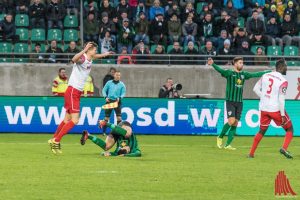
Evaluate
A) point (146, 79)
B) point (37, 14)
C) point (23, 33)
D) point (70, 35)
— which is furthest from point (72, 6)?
point (146, 79)

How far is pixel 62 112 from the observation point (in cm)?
2894

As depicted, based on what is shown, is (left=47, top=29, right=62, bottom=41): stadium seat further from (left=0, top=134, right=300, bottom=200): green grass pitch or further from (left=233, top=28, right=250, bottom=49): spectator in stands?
(left=0, top=134, right=300, bottom=200): green grass pitch

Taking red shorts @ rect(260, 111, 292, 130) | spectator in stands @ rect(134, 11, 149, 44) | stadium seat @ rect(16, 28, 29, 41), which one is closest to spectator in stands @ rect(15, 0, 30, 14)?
stadium seat @ rect(16, 28, 29, 41)

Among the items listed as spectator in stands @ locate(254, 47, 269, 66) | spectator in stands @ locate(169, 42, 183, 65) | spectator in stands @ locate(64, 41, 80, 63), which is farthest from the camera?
spectator in stands @ locate(169, 42, 183, 65)

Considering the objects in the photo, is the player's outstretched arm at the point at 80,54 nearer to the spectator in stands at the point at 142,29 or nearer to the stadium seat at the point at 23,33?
the spectator in stands at the point at 142,29

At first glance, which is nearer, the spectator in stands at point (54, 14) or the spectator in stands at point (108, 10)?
the spectator in stands at point (54, 14)

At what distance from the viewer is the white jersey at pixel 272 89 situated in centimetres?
2005

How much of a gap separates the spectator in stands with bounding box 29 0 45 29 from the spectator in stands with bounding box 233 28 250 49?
6.62 meters

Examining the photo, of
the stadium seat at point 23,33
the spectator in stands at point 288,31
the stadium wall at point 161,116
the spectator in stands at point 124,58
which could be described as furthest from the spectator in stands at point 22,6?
the spectator in stands at point 288,31

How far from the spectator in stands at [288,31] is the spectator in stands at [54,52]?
25.6ft

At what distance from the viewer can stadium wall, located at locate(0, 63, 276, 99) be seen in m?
33.6
